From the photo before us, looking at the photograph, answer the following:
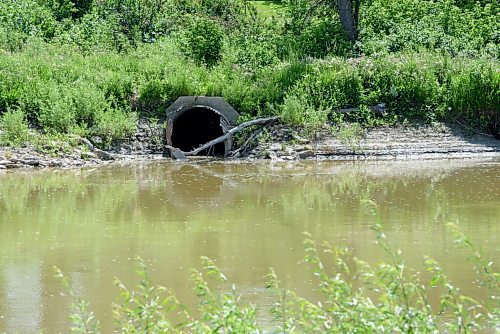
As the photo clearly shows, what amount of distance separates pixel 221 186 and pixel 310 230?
4.74m

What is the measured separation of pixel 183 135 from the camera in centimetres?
2400

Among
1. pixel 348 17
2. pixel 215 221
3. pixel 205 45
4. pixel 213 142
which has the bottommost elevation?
pixel 215 221

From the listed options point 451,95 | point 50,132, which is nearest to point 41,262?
point 50,132

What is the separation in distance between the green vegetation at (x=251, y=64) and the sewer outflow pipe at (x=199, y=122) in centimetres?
51

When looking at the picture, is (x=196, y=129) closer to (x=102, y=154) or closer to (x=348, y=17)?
(x=102, y=154)

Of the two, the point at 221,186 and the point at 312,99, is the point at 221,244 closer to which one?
the point at 221,186

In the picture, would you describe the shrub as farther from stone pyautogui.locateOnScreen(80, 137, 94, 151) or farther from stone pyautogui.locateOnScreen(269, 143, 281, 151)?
stone pyautogui.locateOnScreen(269, 143, 281, 151)

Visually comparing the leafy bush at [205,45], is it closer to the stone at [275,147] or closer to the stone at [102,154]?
the stone at [275,147]

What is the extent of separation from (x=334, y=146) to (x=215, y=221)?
8314 millimetres

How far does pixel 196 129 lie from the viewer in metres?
24.4

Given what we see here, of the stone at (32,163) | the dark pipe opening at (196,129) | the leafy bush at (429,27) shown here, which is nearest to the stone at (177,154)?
the dark pipe opening at (196,129)

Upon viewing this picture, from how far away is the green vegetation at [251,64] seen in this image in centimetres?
2234

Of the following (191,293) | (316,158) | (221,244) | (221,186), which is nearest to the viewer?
(191,293)

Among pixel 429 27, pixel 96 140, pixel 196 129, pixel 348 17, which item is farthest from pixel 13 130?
pixel 429 27
